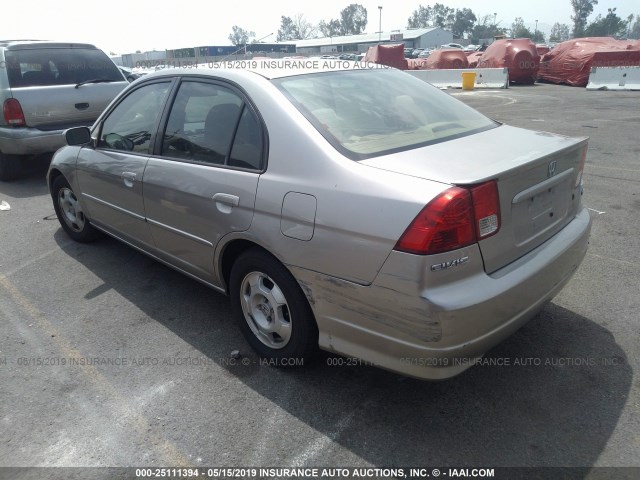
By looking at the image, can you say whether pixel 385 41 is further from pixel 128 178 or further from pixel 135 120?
pixel 128 178

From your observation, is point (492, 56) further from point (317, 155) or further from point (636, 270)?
point (317, 155)

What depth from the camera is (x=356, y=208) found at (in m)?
2.28

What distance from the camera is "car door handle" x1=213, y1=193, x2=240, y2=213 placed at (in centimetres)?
285

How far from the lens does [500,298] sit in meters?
2.26

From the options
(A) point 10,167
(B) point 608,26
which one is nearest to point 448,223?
(A) point 10,167

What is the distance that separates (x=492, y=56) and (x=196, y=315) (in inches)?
885

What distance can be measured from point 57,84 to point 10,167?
1.53 m

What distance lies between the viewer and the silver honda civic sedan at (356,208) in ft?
7.13

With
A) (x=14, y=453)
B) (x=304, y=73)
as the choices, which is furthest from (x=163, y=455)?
(x=304, y=73)

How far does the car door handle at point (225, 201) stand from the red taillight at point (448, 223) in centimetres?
110

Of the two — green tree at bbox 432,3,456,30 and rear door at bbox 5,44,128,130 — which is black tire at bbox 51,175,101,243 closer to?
rear door at bbox 5,44,128,130

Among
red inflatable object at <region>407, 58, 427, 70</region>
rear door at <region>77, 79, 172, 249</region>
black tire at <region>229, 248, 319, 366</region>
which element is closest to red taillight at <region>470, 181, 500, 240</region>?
black tire at <region>229, 248, 319, 366</region>

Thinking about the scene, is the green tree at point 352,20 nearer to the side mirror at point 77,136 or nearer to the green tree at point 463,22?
the green tree at point 463,22

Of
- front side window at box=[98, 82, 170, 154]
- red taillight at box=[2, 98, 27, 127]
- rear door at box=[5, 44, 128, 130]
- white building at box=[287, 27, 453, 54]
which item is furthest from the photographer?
white building at box=[287, 27, 453, 54]
